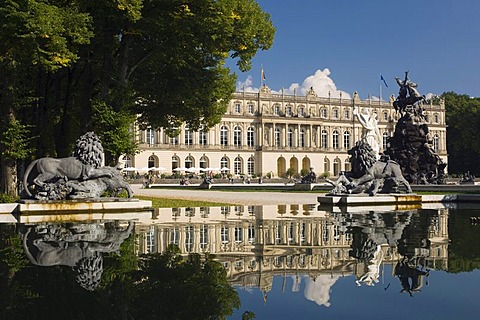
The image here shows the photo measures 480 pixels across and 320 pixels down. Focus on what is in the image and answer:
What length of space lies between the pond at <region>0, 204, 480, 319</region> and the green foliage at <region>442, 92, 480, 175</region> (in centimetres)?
7402

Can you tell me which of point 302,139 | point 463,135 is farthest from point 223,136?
point 463,135

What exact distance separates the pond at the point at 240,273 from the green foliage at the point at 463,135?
74015 millimetres

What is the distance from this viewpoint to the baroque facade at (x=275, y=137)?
75312mm

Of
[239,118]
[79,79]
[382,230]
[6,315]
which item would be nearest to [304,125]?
[239,118]

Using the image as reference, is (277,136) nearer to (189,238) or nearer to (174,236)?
(174,236)

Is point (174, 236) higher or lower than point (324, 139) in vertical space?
lower

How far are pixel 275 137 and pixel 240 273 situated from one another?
256ft

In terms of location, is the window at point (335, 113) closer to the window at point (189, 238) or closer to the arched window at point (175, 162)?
the arched window at point (175, 162)

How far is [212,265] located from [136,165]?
221ft

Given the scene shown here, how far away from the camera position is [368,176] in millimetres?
15375

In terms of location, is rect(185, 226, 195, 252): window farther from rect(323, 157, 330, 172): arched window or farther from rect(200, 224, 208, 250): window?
rect(323, 157, 330, 172): arched window

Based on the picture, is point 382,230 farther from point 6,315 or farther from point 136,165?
point 136,165

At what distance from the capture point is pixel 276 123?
82.5 metres

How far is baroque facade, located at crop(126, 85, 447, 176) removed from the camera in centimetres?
7531
